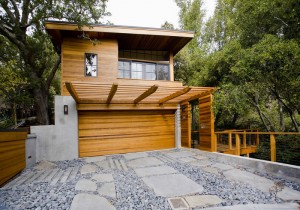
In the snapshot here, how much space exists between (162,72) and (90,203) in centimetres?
716

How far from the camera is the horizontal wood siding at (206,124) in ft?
22.8

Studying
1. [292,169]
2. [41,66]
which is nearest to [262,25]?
[292,169]

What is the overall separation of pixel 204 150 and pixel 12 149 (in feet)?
22.4

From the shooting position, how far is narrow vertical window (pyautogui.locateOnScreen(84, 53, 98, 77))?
766 cm

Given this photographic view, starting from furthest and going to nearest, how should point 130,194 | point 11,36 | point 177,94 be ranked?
point 11,36
point 177,94
point 130,194

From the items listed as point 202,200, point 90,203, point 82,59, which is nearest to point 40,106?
point 82,59

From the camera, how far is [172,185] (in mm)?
3992

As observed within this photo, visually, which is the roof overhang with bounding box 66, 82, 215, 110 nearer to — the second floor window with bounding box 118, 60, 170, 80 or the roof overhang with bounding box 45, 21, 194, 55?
the second floor window with bounding box 118, 60, 170, 80

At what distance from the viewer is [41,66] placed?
10.4 metres

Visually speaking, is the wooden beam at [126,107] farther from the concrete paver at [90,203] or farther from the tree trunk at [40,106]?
the concrete paver at [90,203]

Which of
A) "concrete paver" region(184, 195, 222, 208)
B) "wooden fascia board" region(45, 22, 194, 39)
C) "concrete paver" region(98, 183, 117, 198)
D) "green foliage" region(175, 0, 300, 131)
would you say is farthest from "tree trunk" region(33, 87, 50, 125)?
"green foliage" region(175, 0, 300, 131)

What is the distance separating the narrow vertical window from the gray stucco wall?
1.49m

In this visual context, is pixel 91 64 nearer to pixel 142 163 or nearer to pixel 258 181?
pixel 142 163

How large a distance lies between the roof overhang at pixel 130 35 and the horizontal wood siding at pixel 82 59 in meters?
0.34
